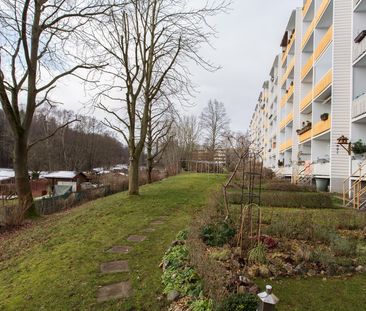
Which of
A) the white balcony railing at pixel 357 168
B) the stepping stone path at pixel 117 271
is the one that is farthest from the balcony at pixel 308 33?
the stepping stone path at pixel 117 271

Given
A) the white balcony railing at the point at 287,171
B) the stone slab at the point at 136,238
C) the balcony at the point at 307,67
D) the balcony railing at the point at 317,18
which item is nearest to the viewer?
the stone slab at the point at 136,238

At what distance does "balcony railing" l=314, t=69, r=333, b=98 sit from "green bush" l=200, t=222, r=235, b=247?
579 inches

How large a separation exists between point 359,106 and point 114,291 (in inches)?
569

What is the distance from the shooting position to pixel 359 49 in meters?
14.9

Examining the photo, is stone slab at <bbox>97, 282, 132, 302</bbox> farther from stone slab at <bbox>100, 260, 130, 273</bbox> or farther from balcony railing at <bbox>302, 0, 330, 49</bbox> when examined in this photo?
balcony railing at <bbox>302, 0, 330, 49</bbox>

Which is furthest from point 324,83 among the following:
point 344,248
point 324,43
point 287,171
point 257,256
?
point 257,256

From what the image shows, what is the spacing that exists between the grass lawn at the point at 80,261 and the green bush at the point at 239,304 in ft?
4.21

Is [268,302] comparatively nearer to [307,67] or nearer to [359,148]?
[359,148]

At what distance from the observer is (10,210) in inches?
448

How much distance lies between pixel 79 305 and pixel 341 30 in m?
19.0

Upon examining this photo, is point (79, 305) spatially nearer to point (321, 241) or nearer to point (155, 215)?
point (321, 241)

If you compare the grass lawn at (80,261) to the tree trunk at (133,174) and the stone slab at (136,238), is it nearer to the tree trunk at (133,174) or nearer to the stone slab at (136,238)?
the stone slab at (136,238)

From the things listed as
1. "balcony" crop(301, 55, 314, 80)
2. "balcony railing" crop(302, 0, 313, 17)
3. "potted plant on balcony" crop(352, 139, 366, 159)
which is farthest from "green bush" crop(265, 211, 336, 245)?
"balcony railing" crop(302, 0, 313, 17)

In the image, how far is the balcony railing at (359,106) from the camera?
14.1m
